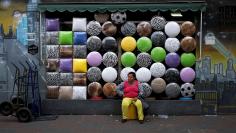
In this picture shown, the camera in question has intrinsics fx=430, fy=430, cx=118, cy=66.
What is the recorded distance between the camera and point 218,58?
38.7 feet

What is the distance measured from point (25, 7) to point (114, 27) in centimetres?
253

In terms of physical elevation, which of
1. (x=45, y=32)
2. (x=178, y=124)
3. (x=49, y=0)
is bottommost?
(x=178, y=124)

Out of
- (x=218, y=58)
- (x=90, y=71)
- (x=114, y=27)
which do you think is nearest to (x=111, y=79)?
(x=90, y=71)

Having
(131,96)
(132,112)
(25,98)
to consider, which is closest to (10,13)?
(25,98)

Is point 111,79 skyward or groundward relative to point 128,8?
groundward

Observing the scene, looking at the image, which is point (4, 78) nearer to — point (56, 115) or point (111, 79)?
point (56, 115)

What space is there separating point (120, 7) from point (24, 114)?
3779mm

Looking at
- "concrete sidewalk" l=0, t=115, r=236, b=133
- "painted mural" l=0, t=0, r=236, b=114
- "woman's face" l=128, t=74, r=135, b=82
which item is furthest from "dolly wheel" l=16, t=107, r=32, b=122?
"woman's face" l=128, t=74, r=135, b=82

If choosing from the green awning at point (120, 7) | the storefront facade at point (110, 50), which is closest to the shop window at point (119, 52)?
the storefront facade at point (110, 50)

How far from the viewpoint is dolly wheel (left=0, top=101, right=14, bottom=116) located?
446 inches

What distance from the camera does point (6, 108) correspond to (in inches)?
448

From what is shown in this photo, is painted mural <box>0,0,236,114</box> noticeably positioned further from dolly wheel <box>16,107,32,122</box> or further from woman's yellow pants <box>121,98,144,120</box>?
dolly wheel <box>16,107,32,122</box>

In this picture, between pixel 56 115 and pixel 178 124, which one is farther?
pixel 56 115

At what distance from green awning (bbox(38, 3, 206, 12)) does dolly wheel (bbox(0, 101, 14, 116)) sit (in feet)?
A: 8.86
